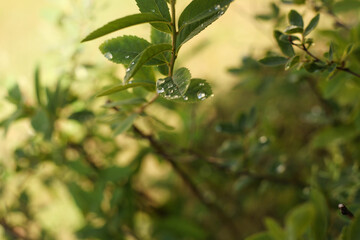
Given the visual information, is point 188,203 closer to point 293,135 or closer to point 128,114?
point 293,135

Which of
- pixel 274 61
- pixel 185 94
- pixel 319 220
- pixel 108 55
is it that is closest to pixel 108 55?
pixel 108 55

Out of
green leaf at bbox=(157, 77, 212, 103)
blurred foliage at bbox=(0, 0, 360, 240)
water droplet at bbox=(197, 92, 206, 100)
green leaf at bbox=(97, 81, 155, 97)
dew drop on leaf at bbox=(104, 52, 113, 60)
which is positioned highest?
dew drop on leaf at bbox=(104, 52, 113, 60)

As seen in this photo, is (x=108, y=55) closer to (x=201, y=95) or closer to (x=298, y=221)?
(x=201, y=95)

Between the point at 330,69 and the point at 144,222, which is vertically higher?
the point at 330,69

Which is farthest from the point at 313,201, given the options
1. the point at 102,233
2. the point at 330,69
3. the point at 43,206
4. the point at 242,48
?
the point at 242,48

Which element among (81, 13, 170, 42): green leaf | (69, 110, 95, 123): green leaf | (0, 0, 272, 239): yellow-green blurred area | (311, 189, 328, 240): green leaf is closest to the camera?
(81, 13, 170, 42): green leaf

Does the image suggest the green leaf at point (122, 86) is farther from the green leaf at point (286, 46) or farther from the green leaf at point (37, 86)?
the green leaf at point (37, 86)

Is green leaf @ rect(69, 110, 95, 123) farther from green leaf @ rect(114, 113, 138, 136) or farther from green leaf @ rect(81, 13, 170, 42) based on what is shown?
green leaf @ rect(81, 13, 170, 42)

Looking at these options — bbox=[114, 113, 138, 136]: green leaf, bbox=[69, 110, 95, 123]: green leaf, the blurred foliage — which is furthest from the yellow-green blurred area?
bbox=[114, 113, 138, 136]: green leaf
